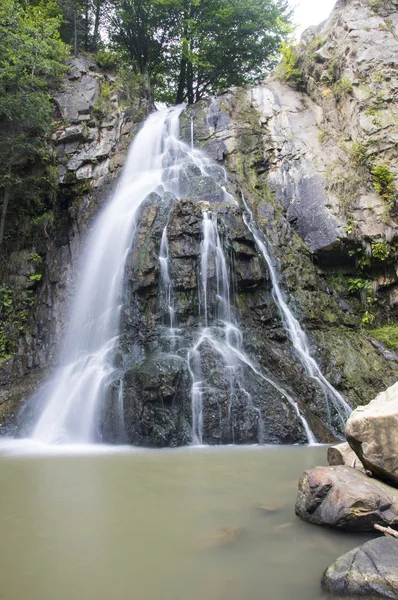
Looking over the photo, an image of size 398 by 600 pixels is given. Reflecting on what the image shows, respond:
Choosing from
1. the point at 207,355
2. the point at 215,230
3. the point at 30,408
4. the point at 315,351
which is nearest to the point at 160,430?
the point at 207,355

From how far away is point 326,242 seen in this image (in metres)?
11.7

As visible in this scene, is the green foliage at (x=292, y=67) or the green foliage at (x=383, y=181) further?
the green foliage at (x=292, y=67)

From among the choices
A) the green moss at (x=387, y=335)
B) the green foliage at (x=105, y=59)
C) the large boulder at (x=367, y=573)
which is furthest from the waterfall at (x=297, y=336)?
the green foliage at (x=105, y=59)

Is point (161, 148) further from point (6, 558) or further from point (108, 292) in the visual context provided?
point (6, 558)

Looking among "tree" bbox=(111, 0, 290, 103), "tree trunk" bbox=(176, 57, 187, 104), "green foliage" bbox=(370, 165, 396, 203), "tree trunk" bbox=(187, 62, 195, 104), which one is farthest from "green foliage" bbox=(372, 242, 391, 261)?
"tree trunk" bbox=(176, 57, 187, 104)

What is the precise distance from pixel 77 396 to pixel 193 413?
7.82 ft

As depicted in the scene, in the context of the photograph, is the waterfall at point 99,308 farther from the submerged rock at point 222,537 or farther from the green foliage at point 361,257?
the green foliage at point 361,257

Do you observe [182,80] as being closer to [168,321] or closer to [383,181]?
[383,181]

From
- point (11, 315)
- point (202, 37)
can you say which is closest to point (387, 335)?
point (11, 315)

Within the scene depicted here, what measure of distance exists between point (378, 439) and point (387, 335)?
7703 mm

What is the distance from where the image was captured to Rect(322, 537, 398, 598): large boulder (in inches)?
86.9

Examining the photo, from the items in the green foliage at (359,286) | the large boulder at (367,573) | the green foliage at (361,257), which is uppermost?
the green foliage at (361,257)

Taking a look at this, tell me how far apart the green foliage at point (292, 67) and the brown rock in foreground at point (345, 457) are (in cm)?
1442

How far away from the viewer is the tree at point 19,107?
39.5ft
